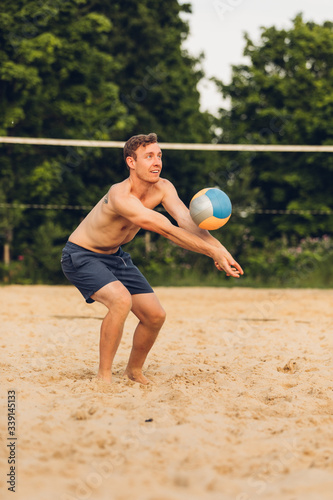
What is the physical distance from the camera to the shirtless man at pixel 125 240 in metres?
3.91

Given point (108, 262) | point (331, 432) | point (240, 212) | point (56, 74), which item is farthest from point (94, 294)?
point (56, 74)

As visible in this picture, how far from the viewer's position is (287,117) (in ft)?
69.9

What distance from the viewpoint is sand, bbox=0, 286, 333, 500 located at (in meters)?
2.48

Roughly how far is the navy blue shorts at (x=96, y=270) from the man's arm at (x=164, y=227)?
0.44 metres

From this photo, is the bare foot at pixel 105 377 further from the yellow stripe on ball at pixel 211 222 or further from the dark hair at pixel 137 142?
the dark hair at pixel 137 142

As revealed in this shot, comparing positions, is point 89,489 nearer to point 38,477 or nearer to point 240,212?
point 38,477

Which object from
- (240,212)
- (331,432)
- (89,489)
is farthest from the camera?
(240,212)

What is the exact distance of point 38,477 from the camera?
8.32 ft

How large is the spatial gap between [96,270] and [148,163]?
0.77 meters

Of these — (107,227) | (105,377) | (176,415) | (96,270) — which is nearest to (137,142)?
(107,227)

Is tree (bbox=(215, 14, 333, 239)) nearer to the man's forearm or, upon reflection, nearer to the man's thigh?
the man's thigh

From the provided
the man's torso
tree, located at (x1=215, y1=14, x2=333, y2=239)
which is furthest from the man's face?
tree, located at (x1=215, y1=14, x2=333, y2=239)

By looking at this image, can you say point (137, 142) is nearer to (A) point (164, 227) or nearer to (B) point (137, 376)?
(A) point (164, 227)

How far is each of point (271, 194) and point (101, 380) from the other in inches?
752
